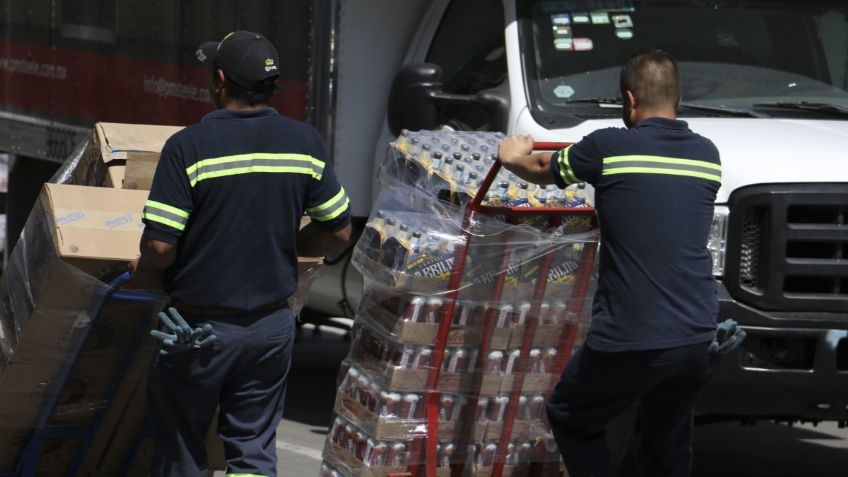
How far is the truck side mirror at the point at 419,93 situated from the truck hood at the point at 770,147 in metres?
0.59

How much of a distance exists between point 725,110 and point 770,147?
657 millimetres

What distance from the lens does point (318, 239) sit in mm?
5285

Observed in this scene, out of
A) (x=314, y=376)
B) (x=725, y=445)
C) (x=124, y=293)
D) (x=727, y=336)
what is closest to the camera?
(x=124, y=293)

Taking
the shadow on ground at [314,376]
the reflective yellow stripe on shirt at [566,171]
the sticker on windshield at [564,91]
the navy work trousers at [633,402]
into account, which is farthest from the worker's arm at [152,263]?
the shadow on ground at [314,376]

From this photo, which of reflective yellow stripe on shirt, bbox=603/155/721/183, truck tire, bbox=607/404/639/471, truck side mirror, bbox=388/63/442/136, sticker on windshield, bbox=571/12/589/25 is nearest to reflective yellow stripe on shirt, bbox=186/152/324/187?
reflective yellow stripe on shirt, bbox=603/155/721/183

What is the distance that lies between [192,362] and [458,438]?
4.52 feet

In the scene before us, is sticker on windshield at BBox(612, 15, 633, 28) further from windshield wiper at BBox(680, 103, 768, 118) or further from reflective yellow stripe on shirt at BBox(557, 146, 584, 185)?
reflective yellow stripe on shirt at BBox(557, 146, 584, 185)

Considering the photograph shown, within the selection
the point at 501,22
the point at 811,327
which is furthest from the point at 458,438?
the point at 501,22

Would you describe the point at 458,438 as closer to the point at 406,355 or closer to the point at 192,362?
the point at 406,355

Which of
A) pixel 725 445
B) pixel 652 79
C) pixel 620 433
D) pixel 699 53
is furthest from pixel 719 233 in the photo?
pixel 725 445

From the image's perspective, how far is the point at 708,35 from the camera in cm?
766

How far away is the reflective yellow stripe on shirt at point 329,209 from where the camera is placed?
5102 mm

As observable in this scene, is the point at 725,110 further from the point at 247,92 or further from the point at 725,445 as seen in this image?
the point at 247,92

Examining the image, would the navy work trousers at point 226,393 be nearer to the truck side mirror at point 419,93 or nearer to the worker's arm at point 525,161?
the worker's arm at point 525,161
